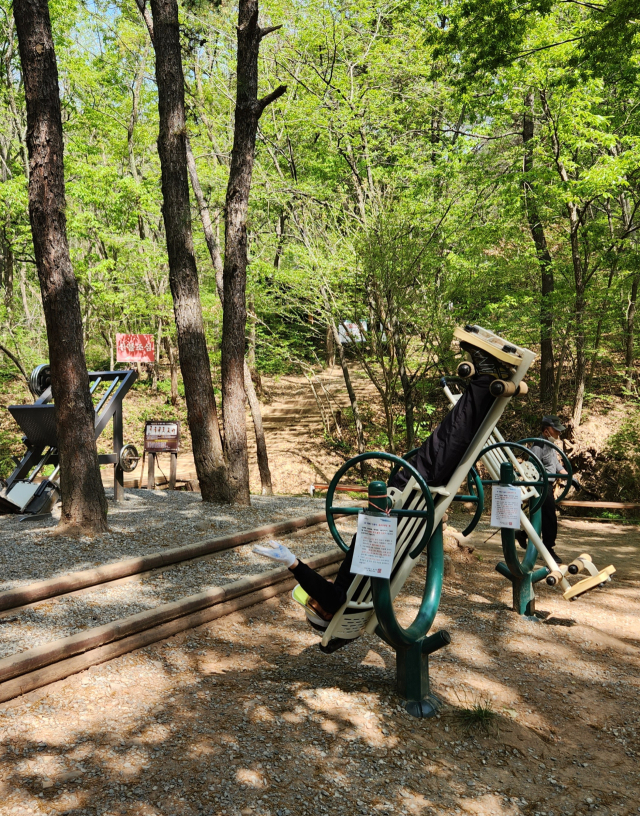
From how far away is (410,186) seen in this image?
1233cm

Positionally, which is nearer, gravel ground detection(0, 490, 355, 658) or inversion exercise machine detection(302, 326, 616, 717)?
inversion exercise machine detection(302, 326, 616, 717)

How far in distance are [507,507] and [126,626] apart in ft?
9.10

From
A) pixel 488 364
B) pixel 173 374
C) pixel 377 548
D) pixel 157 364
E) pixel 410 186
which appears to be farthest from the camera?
pixel 157 364

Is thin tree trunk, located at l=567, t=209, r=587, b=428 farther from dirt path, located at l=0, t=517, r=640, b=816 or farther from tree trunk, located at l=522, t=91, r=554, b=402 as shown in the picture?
dirt path, located at l=0, t=517, r=640, b=816

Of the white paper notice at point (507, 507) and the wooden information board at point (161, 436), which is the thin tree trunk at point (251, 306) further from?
the white paper notice at point (507, 507)

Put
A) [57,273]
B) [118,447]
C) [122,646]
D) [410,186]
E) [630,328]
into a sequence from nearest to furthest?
[122,646] < [57,273] < [118,447] < [410,186] < [630,328]

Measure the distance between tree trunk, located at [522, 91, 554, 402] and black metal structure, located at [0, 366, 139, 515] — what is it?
8901 millimetres

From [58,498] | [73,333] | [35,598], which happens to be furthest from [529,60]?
[35,598]

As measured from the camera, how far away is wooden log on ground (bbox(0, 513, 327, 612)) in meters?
4.18

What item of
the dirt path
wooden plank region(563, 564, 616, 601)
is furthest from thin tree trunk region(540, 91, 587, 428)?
the dirt path

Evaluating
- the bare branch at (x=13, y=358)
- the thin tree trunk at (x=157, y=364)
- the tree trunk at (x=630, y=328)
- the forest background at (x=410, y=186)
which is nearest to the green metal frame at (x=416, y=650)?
the forest background at (x=410, y=186)

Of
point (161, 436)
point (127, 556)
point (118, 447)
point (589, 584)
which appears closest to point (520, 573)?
point (589, 584)

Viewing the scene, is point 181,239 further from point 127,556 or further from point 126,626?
point 126,626

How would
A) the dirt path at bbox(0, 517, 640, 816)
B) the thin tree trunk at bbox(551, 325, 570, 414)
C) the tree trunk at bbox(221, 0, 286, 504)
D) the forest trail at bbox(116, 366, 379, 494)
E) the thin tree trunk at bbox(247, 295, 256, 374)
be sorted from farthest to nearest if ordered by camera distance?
the forest trail at bbox(116, 366, 379, 494)
the thin tree trunk at bbox(247, 295, 256, 374)
the thin tree trunk at bbox(551, 325, 570, 414)
the tree trunk at bbox(221, 0, 286, 504)
the dirt path at bbox(0, 517, 640, 816)
